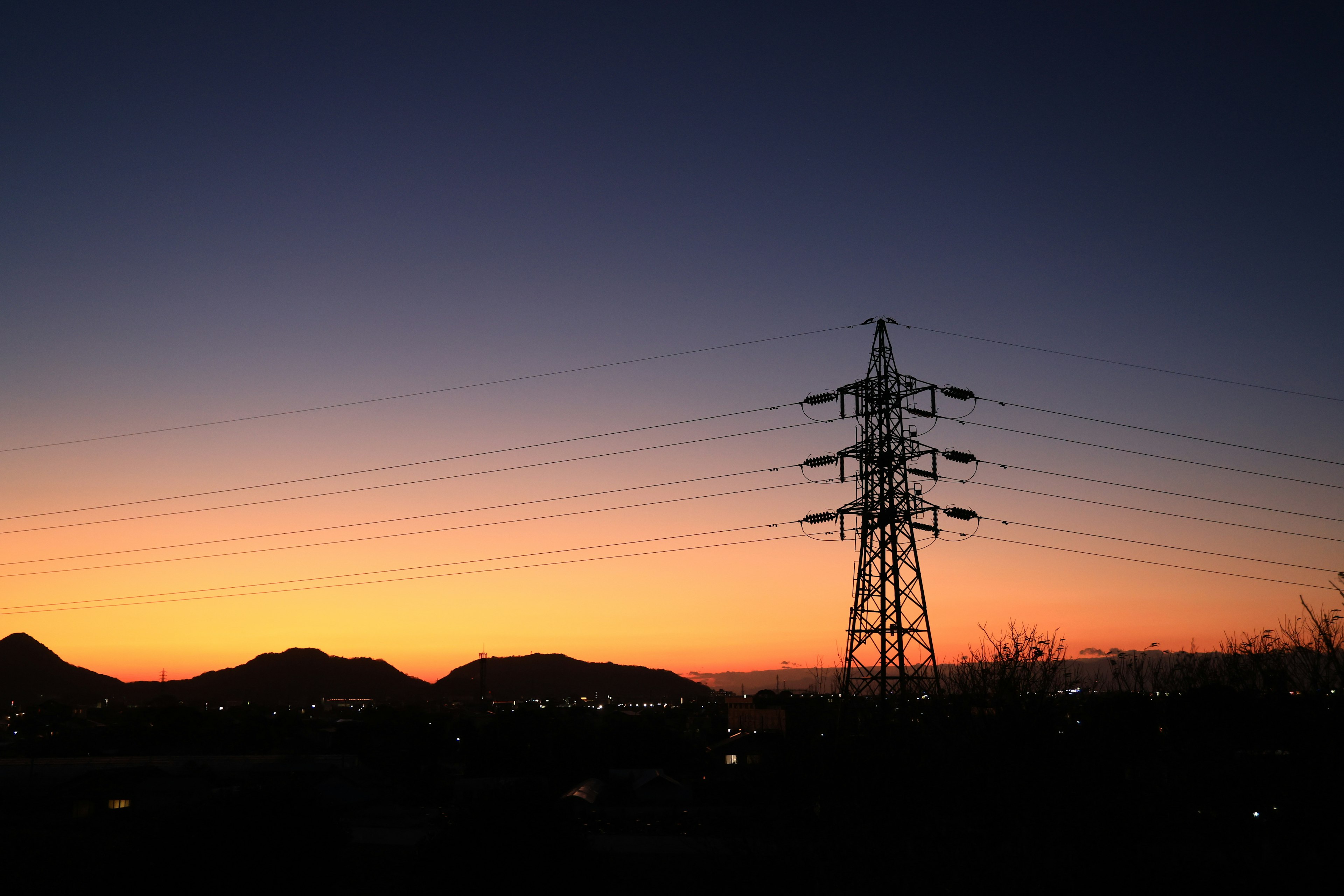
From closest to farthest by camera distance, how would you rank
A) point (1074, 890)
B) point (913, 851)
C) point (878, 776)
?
point (1074, 890)
point (913, 851)
point (878, 776)

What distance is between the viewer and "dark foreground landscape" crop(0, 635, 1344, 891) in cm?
1545

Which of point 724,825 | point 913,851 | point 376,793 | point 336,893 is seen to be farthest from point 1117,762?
point 376,793

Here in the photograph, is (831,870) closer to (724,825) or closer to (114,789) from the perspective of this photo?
(724,825)

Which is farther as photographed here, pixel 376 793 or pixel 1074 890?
pixel 376 793

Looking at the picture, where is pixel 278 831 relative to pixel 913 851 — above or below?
below

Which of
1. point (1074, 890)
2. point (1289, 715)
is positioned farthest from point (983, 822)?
point (1289, 715)

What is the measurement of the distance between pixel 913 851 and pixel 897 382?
18.4m

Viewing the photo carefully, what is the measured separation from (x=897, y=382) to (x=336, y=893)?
96.5ft

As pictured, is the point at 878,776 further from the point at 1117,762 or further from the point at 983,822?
the point at 1117,762

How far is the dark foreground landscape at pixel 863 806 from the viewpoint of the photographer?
15453 millimetres

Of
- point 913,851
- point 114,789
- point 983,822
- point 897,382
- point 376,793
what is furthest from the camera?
point 376,793

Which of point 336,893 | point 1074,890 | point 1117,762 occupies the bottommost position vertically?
point 336,893

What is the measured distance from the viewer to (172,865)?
3356 cm

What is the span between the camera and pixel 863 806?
18.8m
